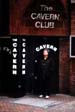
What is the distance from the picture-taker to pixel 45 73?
50.2 feet

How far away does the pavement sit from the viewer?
533 inches

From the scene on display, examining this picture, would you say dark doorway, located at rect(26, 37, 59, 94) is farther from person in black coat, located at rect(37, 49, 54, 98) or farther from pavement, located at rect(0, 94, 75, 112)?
pavement, located at rect(0, 94, 75, 112)

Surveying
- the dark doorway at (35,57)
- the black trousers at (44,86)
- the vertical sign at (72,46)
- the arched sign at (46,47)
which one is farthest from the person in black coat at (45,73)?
the vertical sign at (72,46)

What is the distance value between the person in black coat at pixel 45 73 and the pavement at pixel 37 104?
1.01 feet

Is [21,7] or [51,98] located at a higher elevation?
[21,7]

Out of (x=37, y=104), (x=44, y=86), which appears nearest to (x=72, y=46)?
(x=44, y=86)

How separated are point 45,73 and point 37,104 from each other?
146cm

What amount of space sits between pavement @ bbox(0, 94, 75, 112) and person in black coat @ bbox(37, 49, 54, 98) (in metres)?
0.31

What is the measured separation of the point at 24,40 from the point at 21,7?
117cm

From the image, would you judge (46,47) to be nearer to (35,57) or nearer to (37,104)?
(35,57)

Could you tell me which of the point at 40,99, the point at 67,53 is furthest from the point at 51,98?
the point at 67,53

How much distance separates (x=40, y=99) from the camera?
1505 centimetres

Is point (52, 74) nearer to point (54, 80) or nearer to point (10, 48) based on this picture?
point (54, 80)

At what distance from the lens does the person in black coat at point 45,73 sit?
15.2m
